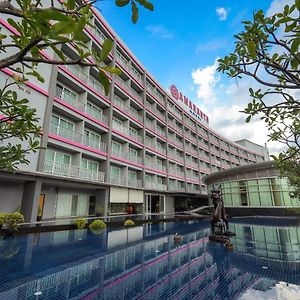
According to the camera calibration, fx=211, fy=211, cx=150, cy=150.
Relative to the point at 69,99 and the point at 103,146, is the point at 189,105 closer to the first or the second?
the point at 103,146

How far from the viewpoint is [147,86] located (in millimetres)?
32375

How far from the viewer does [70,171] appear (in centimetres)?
1778

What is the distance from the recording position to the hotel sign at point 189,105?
40.6 meters

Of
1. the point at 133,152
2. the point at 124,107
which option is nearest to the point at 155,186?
the point at 133,152

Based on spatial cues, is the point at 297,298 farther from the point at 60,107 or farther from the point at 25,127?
the point at 60,107

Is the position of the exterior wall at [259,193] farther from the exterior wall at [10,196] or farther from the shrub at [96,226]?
the exterior wall at [10,196]

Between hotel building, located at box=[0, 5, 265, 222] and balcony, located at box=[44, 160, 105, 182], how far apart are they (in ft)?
0.24

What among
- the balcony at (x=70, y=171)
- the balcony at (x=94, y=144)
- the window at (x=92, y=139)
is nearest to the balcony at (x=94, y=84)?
the window at (x=92, y=139)

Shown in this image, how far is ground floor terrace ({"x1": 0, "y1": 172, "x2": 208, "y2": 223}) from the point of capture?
48.0 ft

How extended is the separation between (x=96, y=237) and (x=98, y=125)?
1184cm

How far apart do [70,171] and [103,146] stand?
5046mm

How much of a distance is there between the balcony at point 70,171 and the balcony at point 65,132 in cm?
244

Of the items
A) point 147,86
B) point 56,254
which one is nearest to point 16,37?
point 56,254

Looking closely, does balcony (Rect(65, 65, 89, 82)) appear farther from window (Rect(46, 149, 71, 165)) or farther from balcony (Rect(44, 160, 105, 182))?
balcony (Rect(44, 160, 105, 182))
